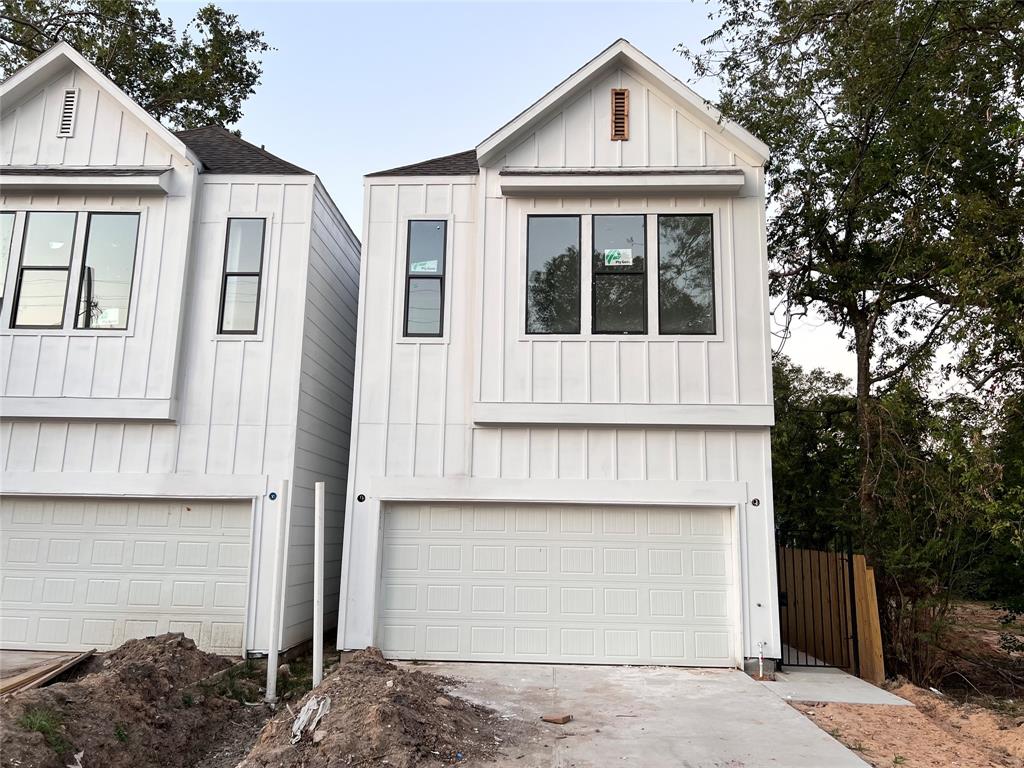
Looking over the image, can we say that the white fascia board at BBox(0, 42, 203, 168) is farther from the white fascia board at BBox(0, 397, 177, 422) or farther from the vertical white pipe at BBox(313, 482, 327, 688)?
the vertical white pipe at BBox(313, 482, 327, 688)

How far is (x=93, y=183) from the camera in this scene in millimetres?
9289

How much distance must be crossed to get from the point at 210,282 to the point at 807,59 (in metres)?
8.26

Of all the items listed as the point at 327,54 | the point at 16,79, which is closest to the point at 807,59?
the point at 327,54

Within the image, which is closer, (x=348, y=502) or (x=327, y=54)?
(x=348, y=502)

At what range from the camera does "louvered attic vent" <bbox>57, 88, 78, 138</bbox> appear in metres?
9.77

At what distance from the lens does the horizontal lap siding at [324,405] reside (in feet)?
30.1

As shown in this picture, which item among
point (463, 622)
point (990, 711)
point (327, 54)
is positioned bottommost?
point (990, 711)

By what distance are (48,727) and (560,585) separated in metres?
5.57

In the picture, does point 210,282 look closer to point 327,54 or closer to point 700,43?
point 327,54

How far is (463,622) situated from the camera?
8820 mm

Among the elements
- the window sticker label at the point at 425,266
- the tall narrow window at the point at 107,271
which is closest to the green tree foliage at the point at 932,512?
the window sticker label at the point at 425,266

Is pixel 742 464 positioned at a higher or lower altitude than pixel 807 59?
lower

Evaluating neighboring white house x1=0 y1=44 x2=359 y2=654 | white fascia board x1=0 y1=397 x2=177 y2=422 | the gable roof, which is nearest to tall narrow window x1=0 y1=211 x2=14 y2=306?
neighboring white house x1=0 y1=44 x2=359 y2=654

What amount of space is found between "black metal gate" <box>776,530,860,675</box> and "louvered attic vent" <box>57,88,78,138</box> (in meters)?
12.2
